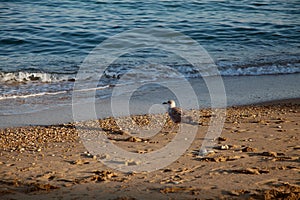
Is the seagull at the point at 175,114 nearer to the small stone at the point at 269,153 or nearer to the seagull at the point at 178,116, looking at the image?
the seagull at the point at 178,116

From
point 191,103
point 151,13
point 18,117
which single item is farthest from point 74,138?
point 151,13

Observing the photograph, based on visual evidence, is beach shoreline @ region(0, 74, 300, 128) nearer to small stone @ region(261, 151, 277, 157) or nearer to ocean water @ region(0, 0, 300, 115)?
ocean water @ region(0, 0, 300, 115)

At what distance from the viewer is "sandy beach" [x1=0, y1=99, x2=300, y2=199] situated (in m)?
4.86

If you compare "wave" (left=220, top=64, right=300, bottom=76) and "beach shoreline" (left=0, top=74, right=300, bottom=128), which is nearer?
"beach shoreline" (left=0, top=74, right=300, bottom=128)

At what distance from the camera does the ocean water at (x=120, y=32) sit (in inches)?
464

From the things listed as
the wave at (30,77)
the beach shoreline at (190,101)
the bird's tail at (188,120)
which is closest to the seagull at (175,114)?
the bird's tail at (188,120)

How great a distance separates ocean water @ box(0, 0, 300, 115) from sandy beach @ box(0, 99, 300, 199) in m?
2.78

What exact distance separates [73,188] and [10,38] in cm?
1264

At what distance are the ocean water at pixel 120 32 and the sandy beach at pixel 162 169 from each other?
2.78 m

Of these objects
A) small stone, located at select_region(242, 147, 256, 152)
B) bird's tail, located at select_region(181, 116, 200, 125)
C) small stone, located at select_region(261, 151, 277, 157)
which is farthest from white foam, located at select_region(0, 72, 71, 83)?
small stone, located at select_region(261, 151, 277, 157)

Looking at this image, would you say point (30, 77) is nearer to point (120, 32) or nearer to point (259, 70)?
point (259, 70)

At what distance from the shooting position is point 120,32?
17906 millimetres

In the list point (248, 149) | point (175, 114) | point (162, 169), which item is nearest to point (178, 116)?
point (175, 114)

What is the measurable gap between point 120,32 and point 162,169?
12820 millimetres
